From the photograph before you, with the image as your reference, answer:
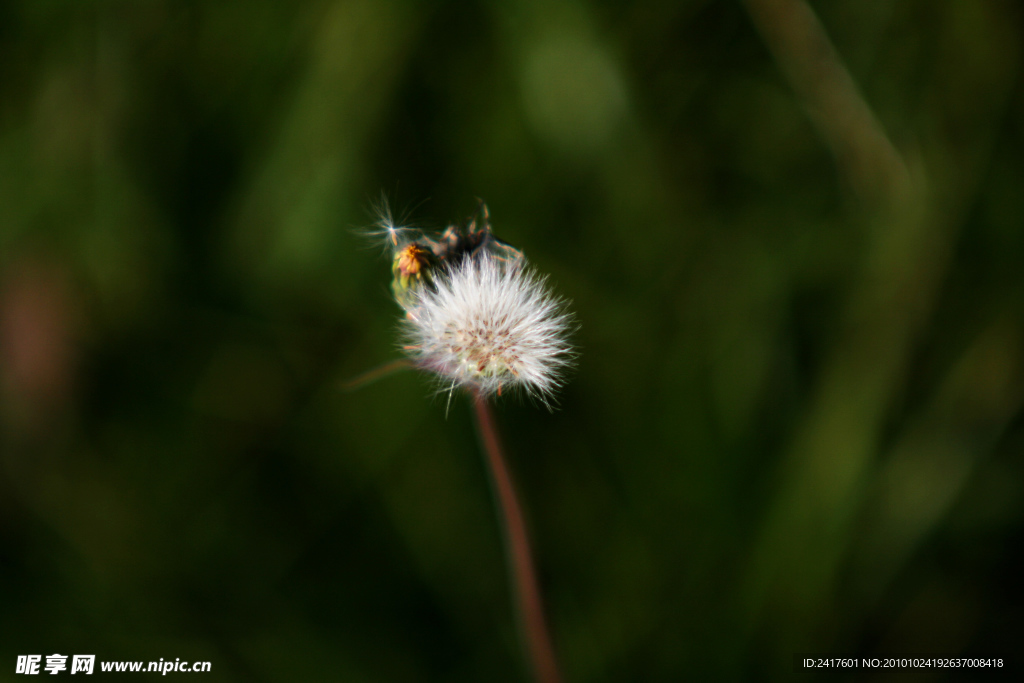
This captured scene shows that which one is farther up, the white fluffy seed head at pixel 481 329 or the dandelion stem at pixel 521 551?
the white fluffy seed head at pixel 481 329

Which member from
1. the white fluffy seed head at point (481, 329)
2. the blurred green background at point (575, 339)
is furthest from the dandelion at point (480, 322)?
the blurred green background at point (575, 339)

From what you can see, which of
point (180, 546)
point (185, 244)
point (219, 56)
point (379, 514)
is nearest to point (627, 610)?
point (379, 514)

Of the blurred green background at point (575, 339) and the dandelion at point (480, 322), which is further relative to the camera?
the blurred green background at point (575, 339)

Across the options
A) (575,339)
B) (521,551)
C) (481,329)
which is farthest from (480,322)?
(575,339)

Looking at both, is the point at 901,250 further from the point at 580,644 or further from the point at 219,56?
the point at 219,56

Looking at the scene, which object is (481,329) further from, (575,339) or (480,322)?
(575,339)

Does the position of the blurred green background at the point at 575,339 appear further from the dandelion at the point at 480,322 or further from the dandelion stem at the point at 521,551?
the dandelion at the point at 480,322
